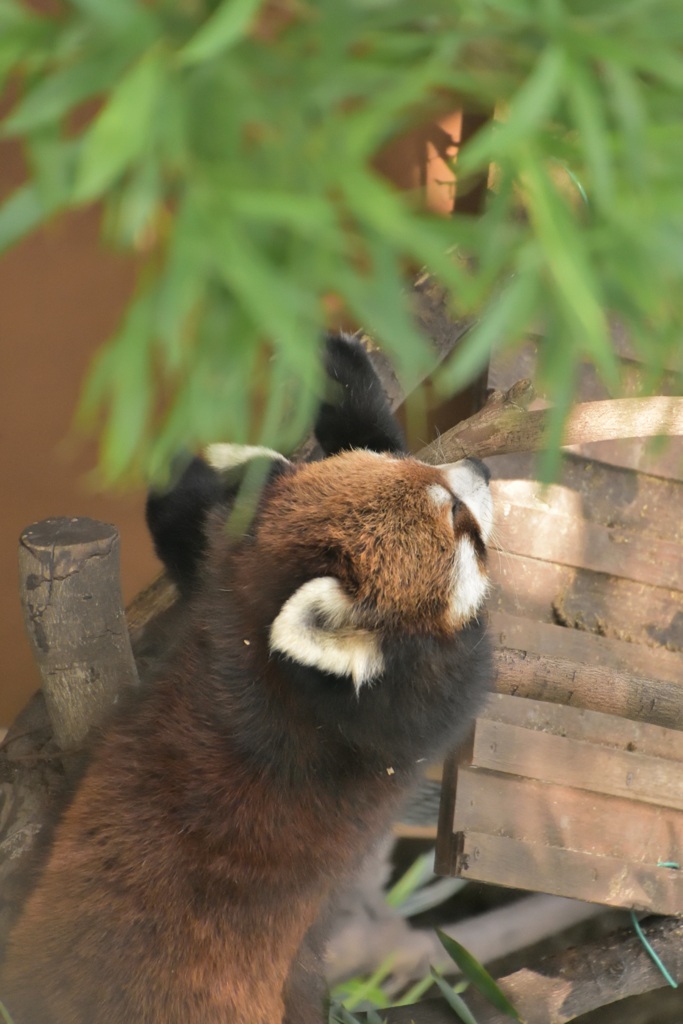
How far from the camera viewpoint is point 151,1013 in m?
Answer: 1.45

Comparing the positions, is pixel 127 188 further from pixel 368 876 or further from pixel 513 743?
pixel 368 876

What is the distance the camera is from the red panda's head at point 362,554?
148cm

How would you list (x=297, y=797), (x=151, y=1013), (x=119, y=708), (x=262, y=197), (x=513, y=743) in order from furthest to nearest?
(x=513, y=743) < (x=119, y=708) < (x=297, y=797) < (x=151, y=1013) < (x=262, y=197)

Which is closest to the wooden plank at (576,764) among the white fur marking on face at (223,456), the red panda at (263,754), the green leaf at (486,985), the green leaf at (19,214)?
the green leaf at (486,985)

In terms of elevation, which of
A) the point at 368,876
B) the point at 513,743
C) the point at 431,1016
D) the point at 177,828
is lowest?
the point at 368,876

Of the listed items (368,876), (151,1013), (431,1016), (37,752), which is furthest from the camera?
(368,876)

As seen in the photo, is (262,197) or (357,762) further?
(357,762)

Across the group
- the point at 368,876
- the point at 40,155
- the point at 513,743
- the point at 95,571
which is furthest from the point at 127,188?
the point at 368,876

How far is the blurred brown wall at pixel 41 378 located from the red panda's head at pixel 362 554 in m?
0.44

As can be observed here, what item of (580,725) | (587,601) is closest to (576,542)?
(587,601)

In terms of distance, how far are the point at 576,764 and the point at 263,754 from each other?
1.31 m

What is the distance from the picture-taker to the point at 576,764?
2.51 metres

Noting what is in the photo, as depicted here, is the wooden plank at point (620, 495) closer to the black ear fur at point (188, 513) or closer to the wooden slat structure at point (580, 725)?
Answer: the wooden slat structure at point (580, 725)

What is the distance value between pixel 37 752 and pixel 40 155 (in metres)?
1.76
